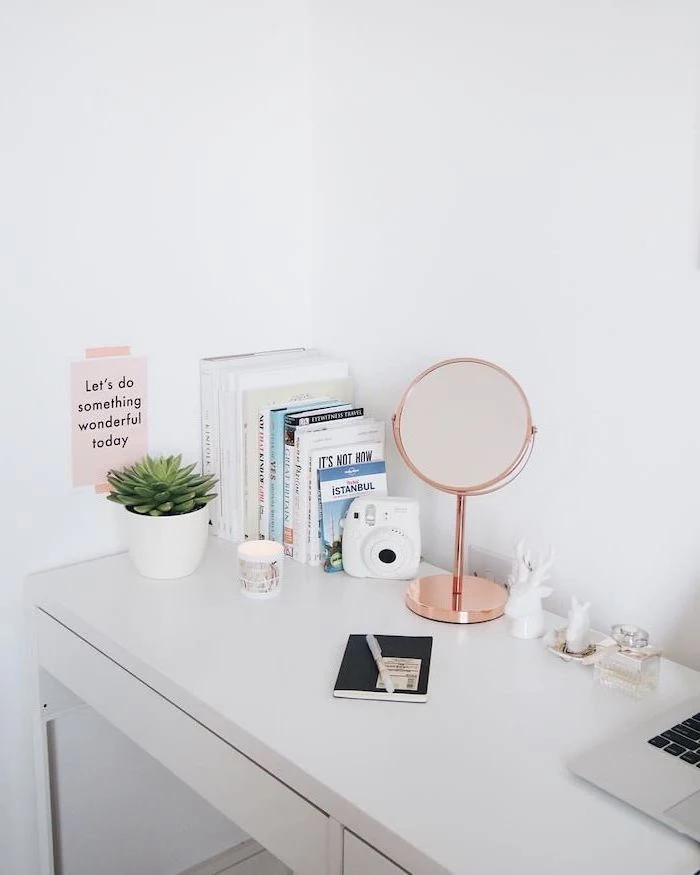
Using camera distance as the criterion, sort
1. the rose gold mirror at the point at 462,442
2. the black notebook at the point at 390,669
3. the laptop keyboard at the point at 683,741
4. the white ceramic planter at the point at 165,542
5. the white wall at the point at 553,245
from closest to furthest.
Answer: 1. the laptop keyboard at the point at 683,741
2. the black notebook at the point at 390,669
3. the white wall at the point at 553,245
4. the rose gold mirror at the point at 462,442
5. the white ceramic planter at the point at 165,542

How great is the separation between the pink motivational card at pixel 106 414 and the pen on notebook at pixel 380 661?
55 cm

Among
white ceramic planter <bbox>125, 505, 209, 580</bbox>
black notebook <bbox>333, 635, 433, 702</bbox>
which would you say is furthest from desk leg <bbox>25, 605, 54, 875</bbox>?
black notebook <bbox>333, 635, 433, 702</bbox>

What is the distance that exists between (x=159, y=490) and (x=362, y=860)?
2.27 ft

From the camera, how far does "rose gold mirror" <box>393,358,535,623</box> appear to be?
4.14 feet

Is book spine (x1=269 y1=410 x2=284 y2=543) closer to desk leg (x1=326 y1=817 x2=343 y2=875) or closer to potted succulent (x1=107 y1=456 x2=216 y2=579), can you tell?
potted succulent (x1=107 y1=456 x2=216 y2=579)

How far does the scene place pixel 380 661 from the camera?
43.5 inches

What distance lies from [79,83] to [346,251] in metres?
0.50

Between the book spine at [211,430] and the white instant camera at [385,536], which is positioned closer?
the white instant camera at [385,536]

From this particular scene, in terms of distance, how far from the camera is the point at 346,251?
64.1 inches

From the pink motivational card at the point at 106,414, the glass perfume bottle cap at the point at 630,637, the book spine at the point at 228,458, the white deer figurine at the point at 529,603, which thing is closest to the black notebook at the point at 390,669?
the white deer figurine at the point at 529,603

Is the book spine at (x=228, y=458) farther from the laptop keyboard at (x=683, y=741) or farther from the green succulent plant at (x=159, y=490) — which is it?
the laptop keyboard at (x=683, y=741)

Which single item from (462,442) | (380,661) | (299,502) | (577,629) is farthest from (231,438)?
(577,629)

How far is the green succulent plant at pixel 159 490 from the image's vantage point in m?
1.40

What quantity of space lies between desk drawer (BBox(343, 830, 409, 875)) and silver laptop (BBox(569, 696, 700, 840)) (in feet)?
0.66
